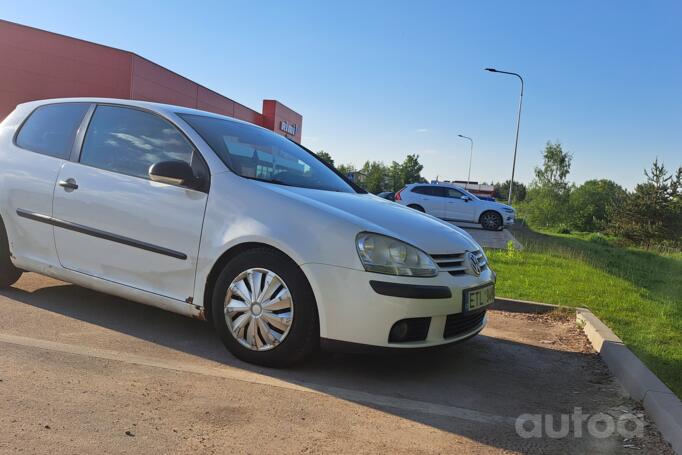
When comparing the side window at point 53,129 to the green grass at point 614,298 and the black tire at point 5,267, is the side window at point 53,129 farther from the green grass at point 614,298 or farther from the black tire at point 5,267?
the green grass at point 614,298

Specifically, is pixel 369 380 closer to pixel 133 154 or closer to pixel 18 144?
pixel 133 154

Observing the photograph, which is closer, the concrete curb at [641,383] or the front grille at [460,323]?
the concrete curb at [641,383]

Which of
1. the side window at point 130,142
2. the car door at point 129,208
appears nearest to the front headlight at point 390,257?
the car door at point 129,208

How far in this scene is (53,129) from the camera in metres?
4.48

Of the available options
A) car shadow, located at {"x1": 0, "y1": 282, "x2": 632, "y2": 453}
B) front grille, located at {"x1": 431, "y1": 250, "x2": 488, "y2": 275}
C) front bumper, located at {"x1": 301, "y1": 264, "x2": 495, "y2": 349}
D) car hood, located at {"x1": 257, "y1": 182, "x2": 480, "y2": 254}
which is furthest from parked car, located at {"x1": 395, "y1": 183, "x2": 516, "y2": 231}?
front bumper, located at {"x1": 301, "y1": 264, "x2": 495, "y2": 349}

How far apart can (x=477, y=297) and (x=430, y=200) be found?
18198mm

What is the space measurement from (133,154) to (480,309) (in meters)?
2.69

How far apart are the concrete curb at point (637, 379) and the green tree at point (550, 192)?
193 ft

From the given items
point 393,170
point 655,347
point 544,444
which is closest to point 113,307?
point 544,444

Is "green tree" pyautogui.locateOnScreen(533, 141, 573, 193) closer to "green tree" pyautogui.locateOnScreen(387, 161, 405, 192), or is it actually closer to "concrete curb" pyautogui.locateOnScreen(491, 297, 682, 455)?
"green tree" pyautogui.locateOnScreen(387, 161, 405, 192)

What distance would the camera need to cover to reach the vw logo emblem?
365 cm

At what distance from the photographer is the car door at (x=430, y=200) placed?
846 inches

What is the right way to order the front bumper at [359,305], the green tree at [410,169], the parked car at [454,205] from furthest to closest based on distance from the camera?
the green tree at [410,169] < the parked car at [454,205] < the front bumper at [359,305]

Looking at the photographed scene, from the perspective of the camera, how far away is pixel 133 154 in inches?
157
